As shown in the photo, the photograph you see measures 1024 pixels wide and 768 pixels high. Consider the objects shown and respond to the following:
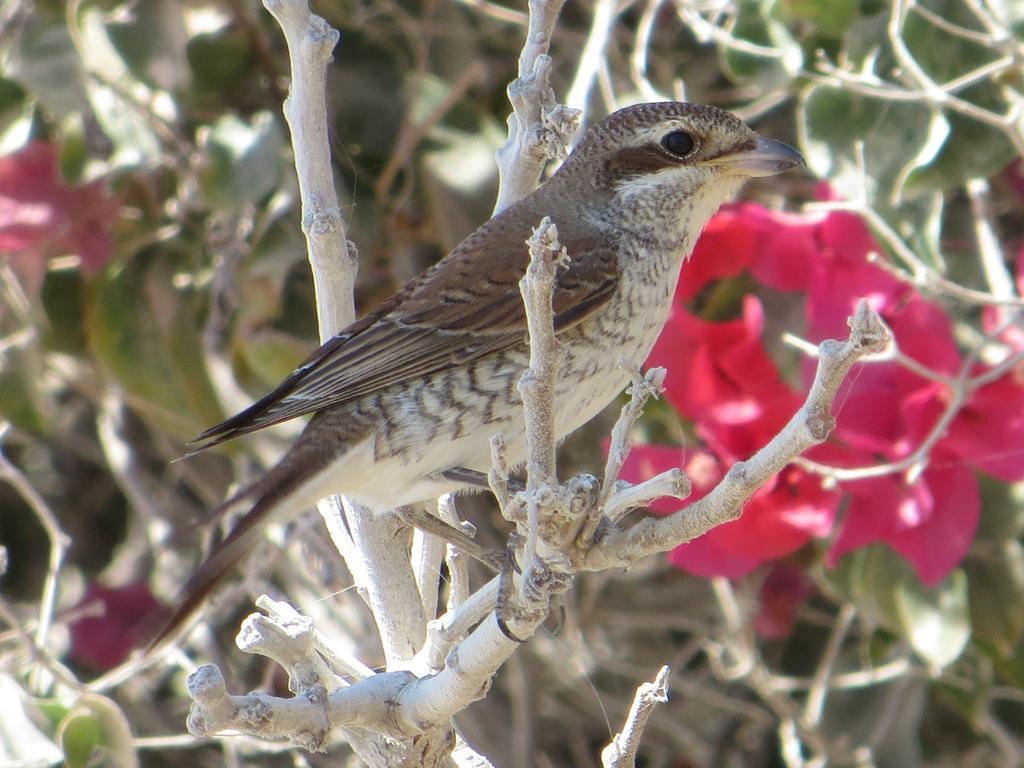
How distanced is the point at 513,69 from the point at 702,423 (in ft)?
4.09

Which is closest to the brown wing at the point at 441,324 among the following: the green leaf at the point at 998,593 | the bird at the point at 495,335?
the bird at the point at 495,335

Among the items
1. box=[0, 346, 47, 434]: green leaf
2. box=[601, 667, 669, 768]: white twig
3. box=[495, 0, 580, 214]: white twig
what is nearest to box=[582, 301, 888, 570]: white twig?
box=[601, 667, 669, 768]: white twig

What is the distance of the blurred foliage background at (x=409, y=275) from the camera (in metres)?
2.48

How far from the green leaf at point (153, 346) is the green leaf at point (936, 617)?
1392 mm

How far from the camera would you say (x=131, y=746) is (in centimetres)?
228

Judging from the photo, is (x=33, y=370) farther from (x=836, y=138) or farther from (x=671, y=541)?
(x=671, y=541)

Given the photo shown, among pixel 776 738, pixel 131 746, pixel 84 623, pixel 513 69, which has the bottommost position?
pixel 776 738

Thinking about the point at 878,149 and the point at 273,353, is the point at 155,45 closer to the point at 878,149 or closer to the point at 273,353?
the point at 273,353

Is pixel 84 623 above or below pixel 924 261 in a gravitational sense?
below

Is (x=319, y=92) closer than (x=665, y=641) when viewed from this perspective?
Yes

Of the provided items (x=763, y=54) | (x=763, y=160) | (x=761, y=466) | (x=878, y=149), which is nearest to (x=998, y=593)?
(x=878, y=149)

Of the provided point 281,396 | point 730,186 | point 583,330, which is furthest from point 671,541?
point 730,186

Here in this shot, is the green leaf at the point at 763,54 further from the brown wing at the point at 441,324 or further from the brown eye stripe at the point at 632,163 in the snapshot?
the brown wing at the point at 441,324

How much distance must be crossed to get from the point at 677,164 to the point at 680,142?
0.12 ft
